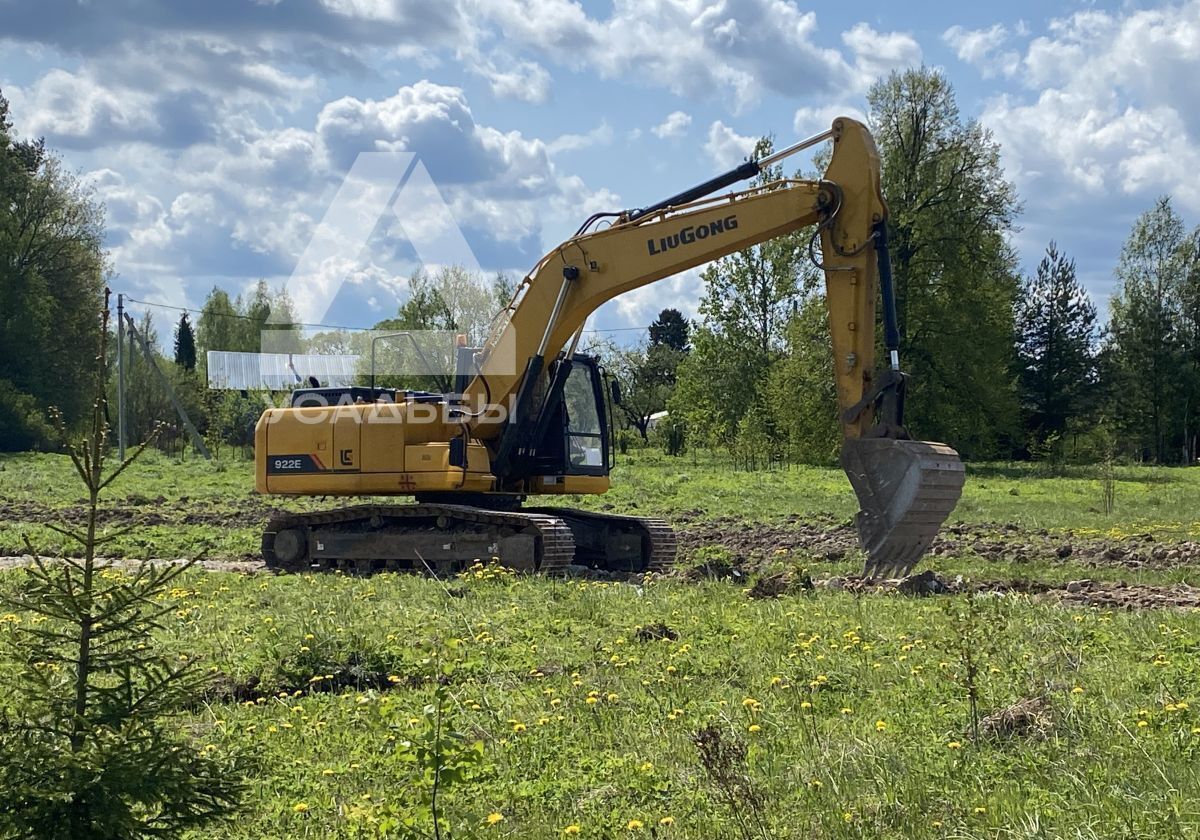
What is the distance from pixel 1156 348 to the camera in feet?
202

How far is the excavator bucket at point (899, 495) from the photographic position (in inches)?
468

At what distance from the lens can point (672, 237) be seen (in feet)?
46.6

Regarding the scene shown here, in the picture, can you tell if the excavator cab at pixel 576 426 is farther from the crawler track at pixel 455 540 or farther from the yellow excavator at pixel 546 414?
the crawler track at pixel 455 540

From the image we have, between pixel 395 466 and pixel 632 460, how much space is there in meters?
32.0

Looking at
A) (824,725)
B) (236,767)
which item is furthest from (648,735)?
(236,767)

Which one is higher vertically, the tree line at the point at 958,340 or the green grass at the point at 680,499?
the tree line at the point at 958,340

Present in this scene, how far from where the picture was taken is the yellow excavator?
13.2 metres

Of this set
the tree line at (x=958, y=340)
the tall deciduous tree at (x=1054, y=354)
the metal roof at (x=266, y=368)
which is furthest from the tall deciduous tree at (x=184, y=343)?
the tall deciduous tree at (x=1054, y=354)

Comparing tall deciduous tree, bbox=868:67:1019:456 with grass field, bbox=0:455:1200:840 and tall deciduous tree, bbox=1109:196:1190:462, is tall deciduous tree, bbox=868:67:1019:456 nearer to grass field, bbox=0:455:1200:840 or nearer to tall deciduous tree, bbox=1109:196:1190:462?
tall deciduous tree, bbox=1109:196:1190:462

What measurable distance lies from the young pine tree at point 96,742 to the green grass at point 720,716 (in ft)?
1.28

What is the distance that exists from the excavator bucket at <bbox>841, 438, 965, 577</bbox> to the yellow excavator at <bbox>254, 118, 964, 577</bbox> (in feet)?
1.02

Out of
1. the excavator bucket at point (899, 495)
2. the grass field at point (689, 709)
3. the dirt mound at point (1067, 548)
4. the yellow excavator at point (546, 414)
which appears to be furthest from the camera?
the dirt mound at point (1067, 548)

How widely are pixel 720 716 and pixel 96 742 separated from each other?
3506 millimetres

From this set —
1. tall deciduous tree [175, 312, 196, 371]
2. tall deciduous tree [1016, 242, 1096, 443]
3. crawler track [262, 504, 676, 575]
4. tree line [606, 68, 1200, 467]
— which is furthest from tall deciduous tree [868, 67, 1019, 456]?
tall deciduous tree [175, 312, 196, 371]
